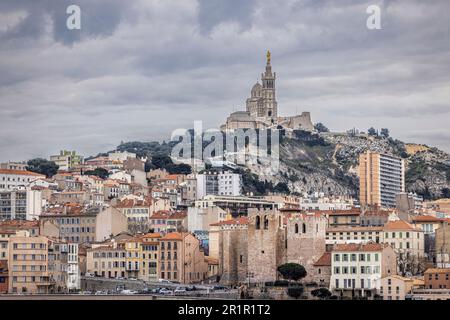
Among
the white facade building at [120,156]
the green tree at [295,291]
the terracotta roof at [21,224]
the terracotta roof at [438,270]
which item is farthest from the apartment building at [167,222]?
the white facade building at [120,156]

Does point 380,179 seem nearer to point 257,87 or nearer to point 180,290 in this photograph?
point 257,87

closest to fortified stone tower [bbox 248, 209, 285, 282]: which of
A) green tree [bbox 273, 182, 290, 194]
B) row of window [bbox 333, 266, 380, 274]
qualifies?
row of window [bbox 333, 266, 380, 274]

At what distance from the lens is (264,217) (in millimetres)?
57562

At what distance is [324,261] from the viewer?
184ft

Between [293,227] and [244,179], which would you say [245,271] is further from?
[244,179]

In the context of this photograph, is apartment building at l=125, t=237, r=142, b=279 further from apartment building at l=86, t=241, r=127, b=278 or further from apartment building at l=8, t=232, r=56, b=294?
apartment building at l=8, t=232, r=56, b=294

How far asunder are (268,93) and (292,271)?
6697 cm

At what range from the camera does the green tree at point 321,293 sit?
53431mm

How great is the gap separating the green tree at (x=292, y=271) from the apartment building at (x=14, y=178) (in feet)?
98.6

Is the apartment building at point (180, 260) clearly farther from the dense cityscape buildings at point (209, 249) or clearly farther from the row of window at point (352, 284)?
the row of window at point (352, 284)

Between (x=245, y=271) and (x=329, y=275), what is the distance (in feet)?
12.8

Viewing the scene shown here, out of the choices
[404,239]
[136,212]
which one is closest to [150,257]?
[404,239]

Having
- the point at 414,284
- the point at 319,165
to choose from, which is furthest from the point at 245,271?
the point at 319,165

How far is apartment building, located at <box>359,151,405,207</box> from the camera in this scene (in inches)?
3952
